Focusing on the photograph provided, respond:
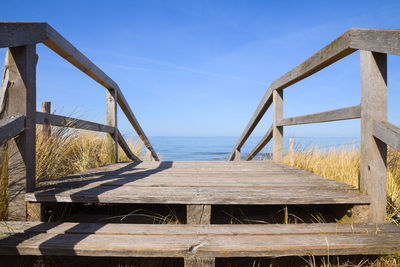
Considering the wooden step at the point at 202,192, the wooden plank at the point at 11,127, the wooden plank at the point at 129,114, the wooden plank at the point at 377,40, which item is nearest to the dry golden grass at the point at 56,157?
the wooden step at the point at 202,192

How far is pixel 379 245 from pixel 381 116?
785mm

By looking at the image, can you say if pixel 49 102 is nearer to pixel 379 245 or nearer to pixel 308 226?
pixel 308 226

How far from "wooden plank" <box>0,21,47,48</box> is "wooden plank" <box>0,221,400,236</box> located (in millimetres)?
1009

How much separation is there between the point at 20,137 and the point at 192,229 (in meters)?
1.24

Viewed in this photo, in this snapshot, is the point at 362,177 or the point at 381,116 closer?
the point at 381,116

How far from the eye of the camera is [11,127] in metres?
1.37

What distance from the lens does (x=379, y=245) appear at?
3.88 feet

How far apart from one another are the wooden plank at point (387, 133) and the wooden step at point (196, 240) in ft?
1.63

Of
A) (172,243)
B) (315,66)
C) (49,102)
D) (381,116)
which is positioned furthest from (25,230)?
(49,102)

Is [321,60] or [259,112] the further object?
[259,112]

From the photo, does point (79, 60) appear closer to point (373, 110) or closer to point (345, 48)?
point (345, 48)

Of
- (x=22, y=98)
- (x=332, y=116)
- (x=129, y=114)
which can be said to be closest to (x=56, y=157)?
(x=22, y=98)

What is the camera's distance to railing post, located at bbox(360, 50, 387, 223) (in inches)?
59.7

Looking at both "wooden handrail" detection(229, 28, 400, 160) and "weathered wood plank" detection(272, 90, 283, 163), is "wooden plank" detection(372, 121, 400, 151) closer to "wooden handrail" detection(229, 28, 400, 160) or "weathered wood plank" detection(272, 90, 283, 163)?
"wooden handrail" detection(229, 28, 400, 160)
